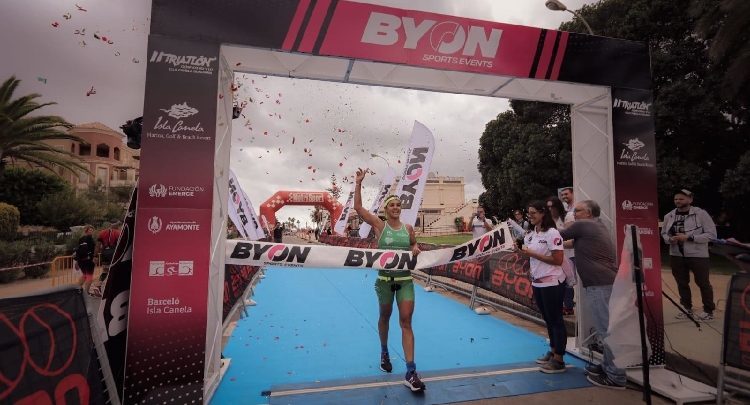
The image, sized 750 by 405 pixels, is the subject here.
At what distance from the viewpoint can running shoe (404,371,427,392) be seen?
4137 mm

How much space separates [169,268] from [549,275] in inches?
166

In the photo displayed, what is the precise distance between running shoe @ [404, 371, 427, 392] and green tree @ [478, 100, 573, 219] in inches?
638

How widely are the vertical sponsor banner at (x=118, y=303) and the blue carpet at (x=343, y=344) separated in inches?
40.4

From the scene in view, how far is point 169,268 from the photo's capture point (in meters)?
3.86

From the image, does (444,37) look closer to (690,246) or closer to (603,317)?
(603,317)

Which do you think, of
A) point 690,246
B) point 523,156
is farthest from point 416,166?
point 523,156

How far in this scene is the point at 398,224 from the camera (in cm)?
485

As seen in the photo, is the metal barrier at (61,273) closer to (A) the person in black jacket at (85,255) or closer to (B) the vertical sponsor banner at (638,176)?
(A) the person in black jacket at (85,255)

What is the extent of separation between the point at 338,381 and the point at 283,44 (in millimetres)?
3855

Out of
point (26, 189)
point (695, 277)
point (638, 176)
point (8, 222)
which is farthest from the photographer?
point (26, 189)

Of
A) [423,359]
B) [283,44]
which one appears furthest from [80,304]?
[423,359]

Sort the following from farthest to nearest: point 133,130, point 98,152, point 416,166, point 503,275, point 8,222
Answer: point 98,152 → point 8,222 → point 416,166 → point 503,275 → point 133,130

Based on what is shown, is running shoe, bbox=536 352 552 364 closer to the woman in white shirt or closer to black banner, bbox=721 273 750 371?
the woman in white shirt

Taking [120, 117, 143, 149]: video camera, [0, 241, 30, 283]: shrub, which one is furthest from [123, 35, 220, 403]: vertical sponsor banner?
[0, 241, 30, 283]: shrub
